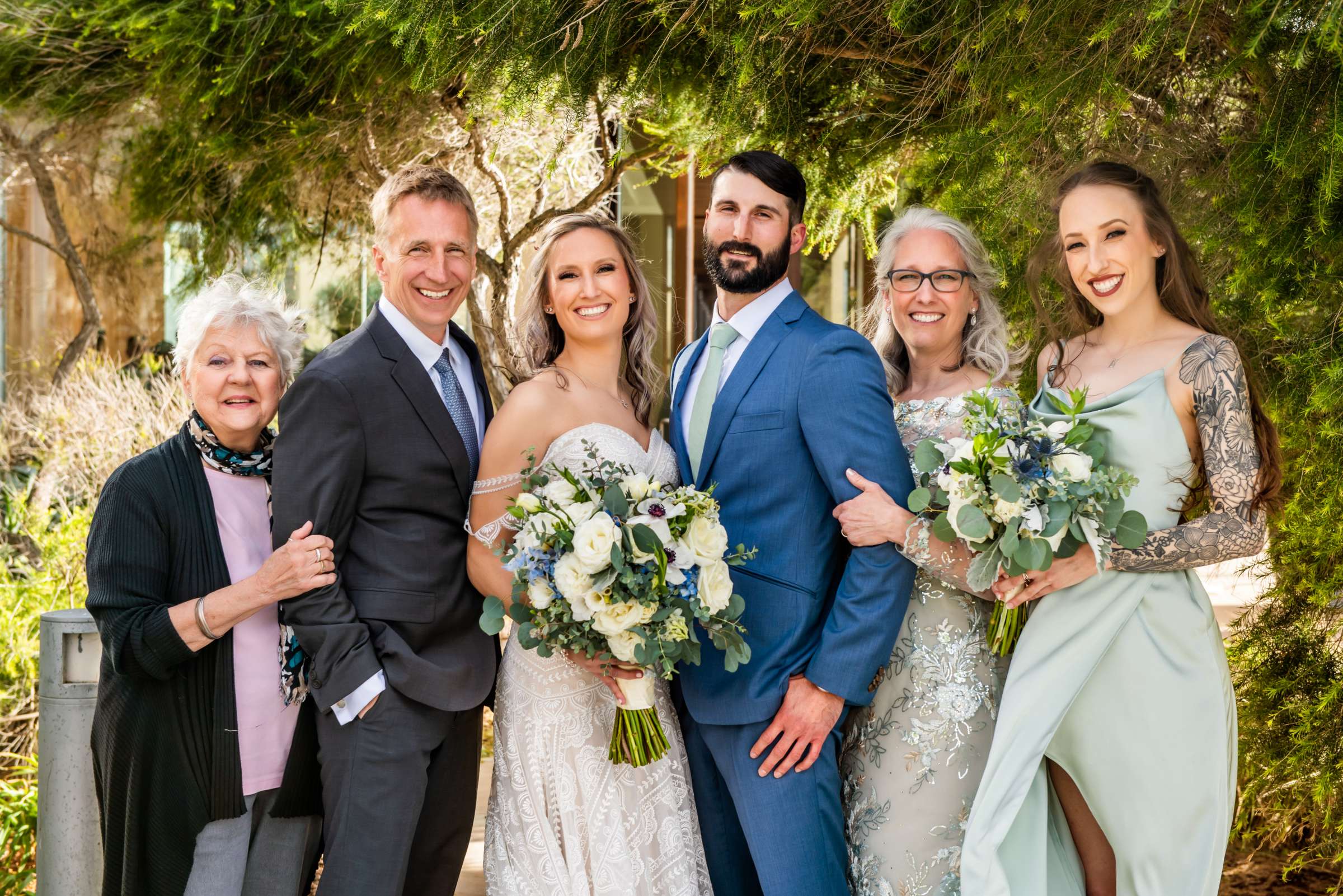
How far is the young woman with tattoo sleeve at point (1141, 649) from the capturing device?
2834 mm

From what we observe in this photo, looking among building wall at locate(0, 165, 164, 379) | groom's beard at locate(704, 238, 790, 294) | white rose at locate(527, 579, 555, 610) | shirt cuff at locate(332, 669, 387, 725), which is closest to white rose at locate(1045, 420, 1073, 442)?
groom's beard at locate(704, 238, 790, 294)

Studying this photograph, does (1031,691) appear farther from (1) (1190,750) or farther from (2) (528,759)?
(2) (528,759)

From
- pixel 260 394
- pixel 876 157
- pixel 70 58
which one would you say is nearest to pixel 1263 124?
pixel 876 157

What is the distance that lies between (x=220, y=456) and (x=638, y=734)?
4.52 ft

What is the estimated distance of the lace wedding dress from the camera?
2.94 metres

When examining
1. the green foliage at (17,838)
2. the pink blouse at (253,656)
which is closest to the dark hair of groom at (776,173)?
the pink blouse at (253,656)

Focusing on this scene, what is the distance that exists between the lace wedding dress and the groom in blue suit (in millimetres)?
158

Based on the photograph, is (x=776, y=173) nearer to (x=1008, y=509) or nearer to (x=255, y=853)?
(x=1008, y=509)

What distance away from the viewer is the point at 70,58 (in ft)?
18.3

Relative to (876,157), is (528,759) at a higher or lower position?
lower

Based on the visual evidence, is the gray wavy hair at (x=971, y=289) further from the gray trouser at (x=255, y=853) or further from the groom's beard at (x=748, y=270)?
the gray trouser at (x=255, y=853)

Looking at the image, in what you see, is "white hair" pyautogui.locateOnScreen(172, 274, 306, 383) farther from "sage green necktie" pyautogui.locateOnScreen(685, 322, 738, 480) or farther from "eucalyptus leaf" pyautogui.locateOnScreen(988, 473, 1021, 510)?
"eucalyptus leaf" pyautogui.locateOnScreen(988, 473, 1021, 510)

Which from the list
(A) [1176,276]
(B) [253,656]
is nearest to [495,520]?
(B) [253,656]

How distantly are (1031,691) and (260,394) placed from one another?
7.25 ft
